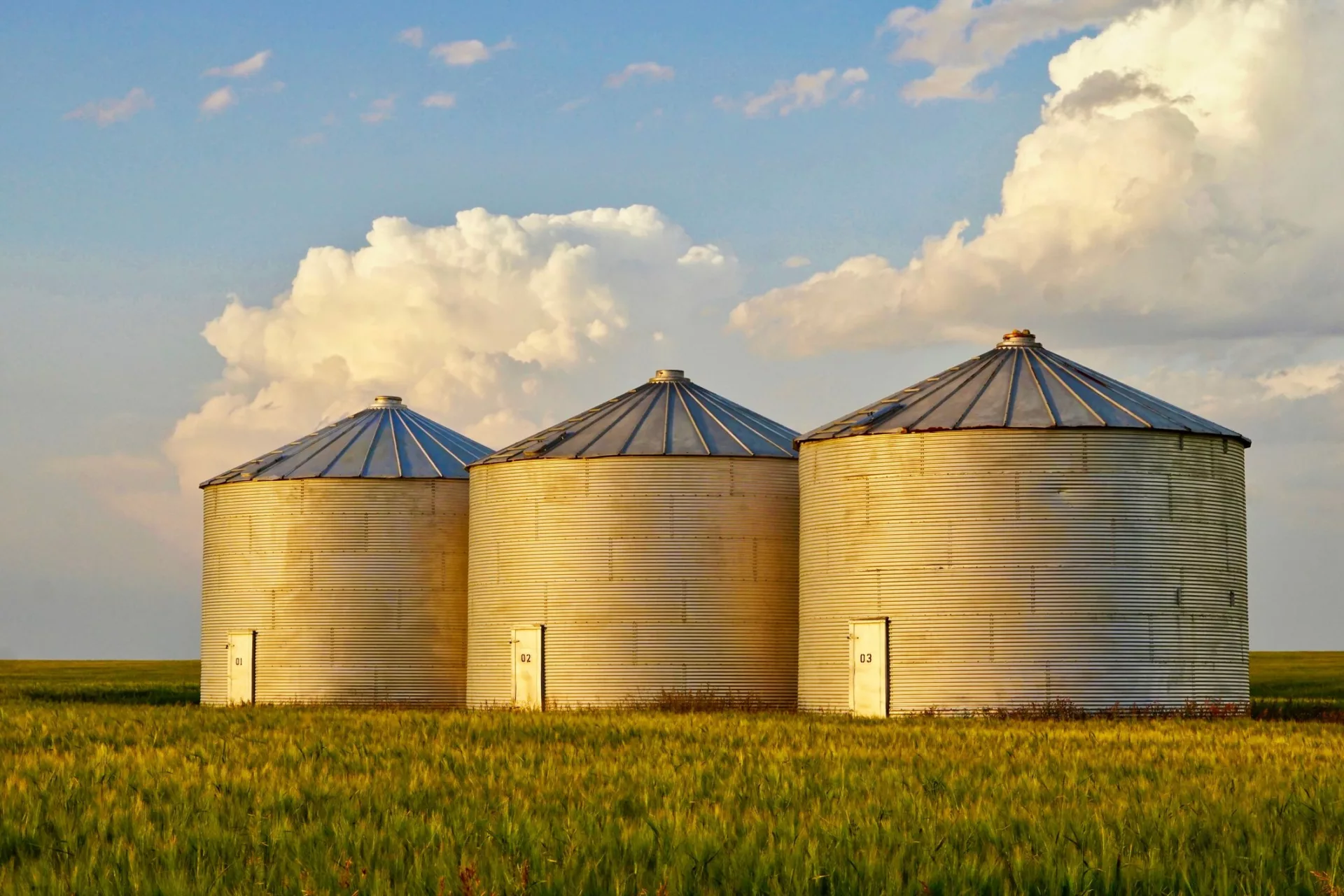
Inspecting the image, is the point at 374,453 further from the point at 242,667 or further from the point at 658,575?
the point at 658,575

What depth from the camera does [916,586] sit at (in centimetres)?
4062

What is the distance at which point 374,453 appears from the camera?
5481 cm

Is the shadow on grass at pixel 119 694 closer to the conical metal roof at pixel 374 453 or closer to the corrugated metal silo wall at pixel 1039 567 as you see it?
the conical metal roof at pixel 374 453

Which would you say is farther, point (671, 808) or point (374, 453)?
point (374, 453)

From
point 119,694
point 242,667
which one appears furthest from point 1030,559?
point 119,694

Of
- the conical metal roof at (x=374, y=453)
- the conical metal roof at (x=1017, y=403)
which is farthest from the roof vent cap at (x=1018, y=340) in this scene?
the conical metal roof at (x=374, y=453)

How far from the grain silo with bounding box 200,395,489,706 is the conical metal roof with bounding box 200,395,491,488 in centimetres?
8

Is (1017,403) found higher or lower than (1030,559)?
higher

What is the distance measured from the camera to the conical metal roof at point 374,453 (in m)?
53.8

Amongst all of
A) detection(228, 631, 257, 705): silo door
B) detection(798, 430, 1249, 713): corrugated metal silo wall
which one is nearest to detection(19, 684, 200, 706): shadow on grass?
detection(228, 631, 257, 705): silo door

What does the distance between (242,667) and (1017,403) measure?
25.4m

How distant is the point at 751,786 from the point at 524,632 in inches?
990

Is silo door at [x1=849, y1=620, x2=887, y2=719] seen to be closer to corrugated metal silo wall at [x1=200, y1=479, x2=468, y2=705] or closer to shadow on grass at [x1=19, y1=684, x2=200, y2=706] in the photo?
corrugated metal silo wall at [x1=200, y1=479, x2=468, y2=705]

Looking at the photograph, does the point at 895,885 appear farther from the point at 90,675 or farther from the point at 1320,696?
the point at 90,675
